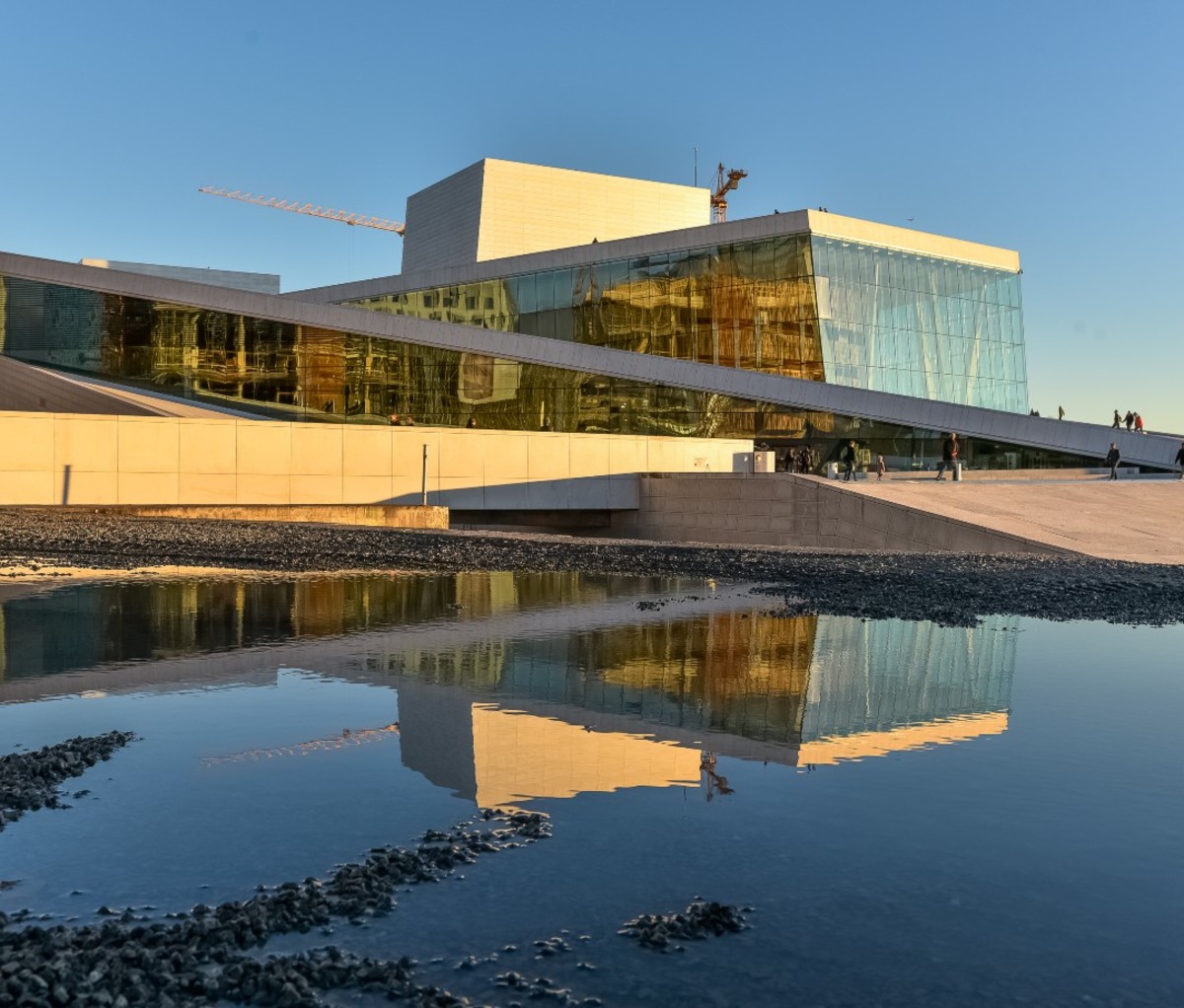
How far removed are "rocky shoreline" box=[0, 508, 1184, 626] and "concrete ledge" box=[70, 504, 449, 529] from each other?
1.17 meters

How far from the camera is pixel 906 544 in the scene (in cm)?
2492

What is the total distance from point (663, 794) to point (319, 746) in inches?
71.6

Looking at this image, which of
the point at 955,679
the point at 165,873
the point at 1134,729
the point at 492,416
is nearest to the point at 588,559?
the point at 955,679

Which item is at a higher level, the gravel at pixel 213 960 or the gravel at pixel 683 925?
the gravel at pixel 683 925

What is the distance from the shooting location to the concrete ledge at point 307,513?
79.5 feet

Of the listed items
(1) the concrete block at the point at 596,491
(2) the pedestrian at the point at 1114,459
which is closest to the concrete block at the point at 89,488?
(1) the concrete block at the point at 596,491

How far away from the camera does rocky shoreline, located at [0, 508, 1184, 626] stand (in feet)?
43.8

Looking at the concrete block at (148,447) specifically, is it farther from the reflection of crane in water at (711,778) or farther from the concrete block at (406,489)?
the reflection of crane in water at (711,778)

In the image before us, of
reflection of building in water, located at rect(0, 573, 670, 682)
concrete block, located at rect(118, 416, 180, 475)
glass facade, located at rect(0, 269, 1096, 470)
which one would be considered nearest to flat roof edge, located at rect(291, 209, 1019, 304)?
glass facade, located at rect(0, 269, 1096, 470)

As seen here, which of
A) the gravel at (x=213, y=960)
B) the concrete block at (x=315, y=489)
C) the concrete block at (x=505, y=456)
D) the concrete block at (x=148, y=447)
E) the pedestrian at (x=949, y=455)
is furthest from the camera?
the pedestrian at (x=949, y=455)

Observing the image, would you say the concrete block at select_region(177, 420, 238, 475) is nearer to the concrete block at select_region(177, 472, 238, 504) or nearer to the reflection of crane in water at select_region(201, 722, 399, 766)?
the concrete block at select_region(177, 472, 238, 504)

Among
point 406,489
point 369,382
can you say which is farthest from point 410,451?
point 369,382

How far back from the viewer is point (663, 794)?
525cm

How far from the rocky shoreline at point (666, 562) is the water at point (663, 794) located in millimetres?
3450
